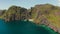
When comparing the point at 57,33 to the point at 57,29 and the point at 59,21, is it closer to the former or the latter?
the point at 57,29

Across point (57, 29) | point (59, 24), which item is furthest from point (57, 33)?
point (59, 24)

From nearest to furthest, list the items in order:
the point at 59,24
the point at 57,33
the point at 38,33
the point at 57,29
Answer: the point at 38,33 → the point at 57,33 → the point at 57,29 → the point at 59,24

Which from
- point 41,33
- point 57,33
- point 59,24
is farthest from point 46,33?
point 59,24

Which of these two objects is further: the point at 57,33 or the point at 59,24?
the point at 59,24

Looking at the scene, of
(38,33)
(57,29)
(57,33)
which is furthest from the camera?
(57,29)

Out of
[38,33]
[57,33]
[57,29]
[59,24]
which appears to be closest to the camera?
[38,33]

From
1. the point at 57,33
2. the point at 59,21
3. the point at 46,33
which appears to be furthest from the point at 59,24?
the point at 46,33

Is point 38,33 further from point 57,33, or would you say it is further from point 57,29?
point 57,29

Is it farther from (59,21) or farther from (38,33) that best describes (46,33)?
(59,21)

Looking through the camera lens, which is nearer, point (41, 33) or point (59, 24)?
point (41, 33)
